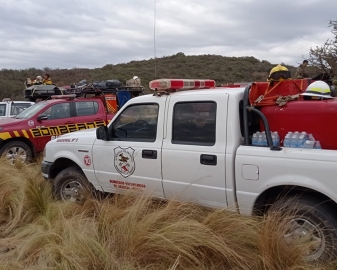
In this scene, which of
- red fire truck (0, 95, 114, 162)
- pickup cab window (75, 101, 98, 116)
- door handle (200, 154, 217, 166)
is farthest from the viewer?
pickup cab window (75, 101, 98, 116)

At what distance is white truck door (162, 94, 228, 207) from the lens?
4.03 meters

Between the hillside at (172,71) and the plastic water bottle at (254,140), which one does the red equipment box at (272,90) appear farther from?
the hillside at (172,71)

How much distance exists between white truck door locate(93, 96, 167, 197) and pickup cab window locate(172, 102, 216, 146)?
0.21 m

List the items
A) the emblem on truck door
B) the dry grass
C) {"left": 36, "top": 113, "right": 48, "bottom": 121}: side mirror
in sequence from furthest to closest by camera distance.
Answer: {"left": 36, "top": 113, "right": 48, "bottom": 121}: side mirror < the emblem on truck door < the dry grass

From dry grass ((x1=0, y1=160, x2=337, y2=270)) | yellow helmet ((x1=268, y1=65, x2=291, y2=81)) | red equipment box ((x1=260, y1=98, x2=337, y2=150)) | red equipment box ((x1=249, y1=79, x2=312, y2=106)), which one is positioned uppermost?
yellow helmet ((x1=268, y1=65, x2=291, y2=81))

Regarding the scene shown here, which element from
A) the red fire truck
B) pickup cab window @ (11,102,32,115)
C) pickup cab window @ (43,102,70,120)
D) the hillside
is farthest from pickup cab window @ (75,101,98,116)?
the hillside

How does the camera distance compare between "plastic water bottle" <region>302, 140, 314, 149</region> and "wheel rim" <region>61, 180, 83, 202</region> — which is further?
"wheel rim" <region>61, 180, 83, 202</region>

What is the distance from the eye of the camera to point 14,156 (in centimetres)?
880

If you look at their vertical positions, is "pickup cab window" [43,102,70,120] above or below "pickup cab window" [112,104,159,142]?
below

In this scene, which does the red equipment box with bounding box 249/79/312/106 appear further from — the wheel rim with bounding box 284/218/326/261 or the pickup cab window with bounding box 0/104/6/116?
the pickup cab window with bounding box 0/104/6/116

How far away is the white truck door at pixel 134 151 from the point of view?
15.0 feet

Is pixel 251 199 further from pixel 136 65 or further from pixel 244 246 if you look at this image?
pixel 136 65

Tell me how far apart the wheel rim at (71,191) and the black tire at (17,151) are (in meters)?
3.38

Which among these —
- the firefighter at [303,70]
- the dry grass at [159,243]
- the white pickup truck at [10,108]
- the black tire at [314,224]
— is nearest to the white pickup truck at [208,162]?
the black tire at [314,224]
